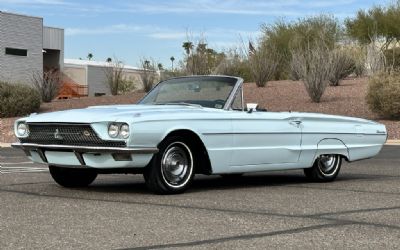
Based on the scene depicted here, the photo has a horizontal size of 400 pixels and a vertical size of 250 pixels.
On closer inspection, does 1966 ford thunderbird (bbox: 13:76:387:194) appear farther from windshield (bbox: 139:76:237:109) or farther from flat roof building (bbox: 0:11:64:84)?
flat roof building (bbox: 0:11:64:84)

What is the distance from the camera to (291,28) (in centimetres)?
4144

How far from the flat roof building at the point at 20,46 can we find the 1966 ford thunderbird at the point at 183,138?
120 ft

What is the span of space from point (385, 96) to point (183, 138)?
647 inches

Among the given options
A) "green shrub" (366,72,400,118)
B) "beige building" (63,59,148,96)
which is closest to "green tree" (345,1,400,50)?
"green shrub" (366,72,400,118)

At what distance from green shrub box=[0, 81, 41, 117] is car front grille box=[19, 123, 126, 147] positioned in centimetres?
1969

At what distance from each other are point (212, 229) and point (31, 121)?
11.3ft

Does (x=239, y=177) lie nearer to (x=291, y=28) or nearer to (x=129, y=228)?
(x=129, y=228)

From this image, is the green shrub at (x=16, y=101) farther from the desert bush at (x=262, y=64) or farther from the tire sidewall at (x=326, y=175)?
the tire sidewall at (x=326, y=175)

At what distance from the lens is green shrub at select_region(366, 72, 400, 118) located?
24.1m

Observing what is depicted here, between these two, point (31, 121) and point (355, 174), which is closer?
point (31, 121)

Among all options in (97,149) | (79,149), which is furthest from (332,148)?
(79,149)

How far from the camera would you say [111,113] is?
8.66 m

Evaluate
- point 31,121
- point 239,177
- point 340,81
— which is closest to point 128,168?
point 31,121

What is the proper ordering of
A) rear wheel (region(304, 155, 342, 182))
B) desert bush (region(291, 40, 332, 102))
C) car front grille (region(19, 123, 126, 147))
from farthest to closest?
desert bush (region(291, 40, 332, 102))
rear wheel (region(304, 155, 342, 182))
car front grille (region(19, 123, 126, 147))
